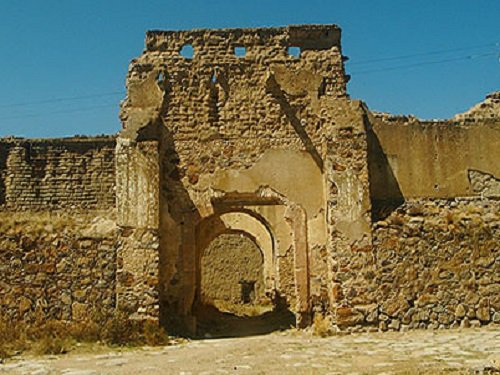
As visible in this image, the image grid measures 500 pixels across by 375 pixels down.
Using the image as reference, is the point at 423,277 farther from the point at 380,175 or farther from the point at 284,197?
the point at 284,197

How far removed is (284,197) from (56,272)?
3959 millimetres

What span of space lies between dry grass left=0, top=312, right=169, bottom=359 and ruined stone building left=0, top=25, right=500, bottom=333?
0.27m

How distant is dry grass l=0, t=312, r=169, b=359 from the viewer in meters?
8.73

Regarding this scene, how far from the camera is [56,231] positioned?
384 inches

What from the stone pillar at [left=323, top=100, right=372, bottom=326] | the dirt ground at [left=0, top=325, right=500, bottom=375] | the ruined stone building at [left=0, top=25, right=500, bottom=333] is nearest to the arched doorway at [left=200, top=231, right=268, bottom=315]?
the ruined stone building at [left=0, top=25, right=500, bottom=333]

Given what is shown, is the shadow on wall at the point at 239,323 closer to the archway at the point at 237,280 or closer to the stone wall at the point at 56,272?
the archway at the point at 237,280

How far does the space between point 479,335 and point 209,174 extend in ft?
16.4

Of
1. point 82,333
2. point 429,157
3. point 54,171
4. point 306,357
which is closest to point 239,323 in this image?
point 82,333

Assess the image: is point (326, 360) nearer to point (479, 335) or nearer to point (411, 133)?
point (479, 335)

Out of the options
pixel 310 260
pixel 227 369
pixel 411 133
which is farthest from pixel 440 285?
pixel 227 369

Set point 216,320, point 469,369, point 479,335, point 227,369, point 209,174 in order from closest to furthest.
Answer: point 469,369 → point 227,369 → point 479,335 → point 209,174 → point 216,320

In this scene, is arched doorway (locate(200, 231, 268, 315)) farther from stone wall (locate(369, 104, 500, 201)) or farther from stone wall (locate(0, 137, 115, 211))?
stone wall (locate(369, 104, 500, 201))

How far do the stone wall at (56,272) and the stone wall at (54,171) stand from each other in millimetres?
7756

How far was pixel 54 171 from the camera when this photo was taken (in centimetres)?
1769
